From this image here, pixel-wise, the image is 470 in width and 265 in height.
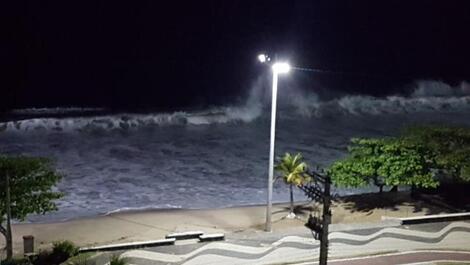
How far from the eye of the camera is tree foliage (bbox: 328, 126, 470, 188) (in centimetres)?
2527

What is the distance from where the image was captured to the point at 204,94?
7875cm

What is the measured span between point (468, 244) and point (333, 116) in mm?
40281

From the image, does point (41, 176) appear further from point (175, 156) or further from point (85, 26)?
point (85, 26)

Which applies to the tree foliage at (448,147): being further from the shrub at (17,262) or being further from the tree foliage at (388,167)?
the shrub at (17,262)

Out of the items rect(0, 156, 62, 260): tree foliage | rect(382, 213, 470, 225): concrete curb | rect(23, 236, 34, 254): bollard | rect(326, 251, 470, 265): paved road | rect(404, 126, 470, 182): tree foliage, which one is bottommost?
rect(326, 251, 470, 265): paved road

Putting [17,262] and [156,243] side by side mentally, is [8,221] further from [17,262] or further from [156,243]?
[156,243]

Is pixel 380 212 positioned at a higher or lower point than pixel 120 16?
lower

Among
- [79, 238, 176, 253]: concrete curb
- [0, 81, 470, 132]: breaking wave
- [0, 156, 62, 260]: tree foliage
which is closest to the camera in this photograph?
[0, 156, 62, 260]: tree foliage

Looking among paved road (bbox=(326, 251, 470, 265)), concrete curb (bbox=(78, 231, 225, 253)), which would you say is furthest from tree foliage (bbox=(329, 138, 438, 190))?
concrete curb (bbox=(78, 231, 225, 253))

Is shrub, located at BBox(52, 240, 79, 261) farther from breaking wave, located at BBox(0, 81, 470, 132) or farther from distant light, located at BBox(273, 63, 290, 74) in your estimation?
breaking wave, located at BBox(0, 81, 470, 132)

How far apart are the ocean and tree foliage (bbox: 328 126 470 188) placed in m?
4.70

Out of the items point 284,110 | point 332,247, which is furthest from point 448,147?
point 284,110

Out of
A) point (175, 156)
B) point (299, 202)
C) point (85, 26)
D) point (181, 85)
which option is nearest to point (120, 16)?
point (85, 26)

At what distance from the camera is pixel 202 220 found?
26.1 metres
